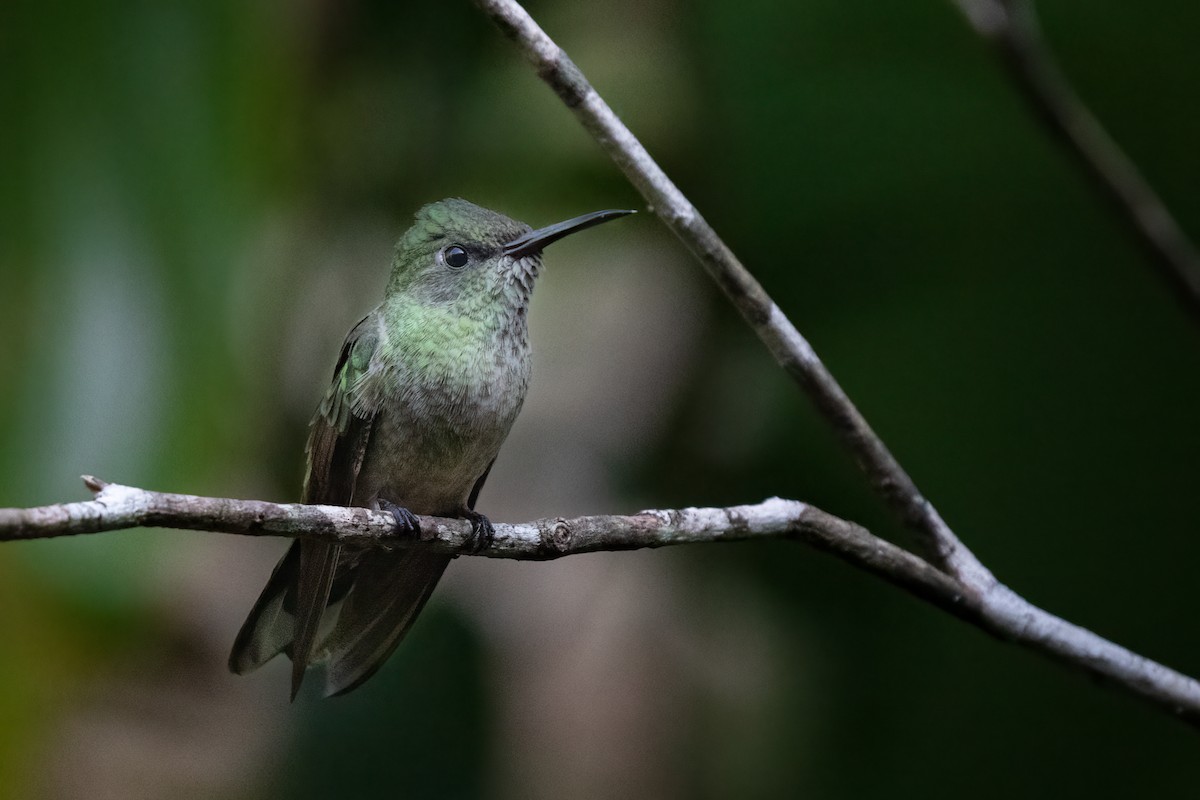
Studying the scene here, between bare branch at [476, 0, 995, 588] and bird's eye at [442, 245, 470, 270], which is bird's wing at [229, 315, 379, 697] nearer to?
bird's eye at [442, 245, 470, 270]

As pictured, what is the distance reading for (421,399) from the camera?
5.59 ft

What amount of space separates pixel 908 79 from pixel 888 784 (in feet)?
5.07

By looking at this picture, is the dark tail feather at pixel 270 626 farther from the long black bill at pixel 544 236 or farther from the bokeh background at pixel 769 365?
the bokeh background at pixel 769 365

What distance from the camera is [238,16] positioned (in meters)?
2.11

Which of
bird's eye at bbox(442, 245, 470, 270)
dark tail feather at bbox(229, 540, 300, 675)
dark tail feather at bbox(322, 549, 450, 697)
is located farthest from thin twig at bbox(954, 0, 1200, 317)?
dark tail feather at bbox(229, 540, 300, 675)

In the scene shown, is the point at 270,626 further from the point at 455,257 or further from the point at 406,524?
the point at 455,257

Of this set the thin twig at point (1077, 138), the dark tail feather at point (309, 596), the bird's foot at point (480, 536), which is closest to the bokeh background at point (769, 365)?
the thin twig at point (1077, 138)

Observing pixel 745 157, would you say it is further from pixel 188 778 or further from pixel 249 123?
pixel 188 778

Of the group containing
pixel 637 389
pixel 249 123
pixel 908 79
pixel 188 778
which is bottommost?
pixel 188 778

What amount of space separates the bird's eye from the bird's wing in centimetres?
16

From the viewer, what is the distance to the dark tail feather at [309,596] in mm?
1323

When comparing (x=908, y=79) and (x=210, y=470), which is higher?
(x=908, y=79)

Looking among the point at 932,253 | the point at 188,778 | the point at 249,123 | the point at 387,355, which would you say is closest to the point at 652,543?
the point at 387,355

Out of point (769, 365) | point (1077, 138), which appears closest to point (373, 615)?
point (1077, 138)
